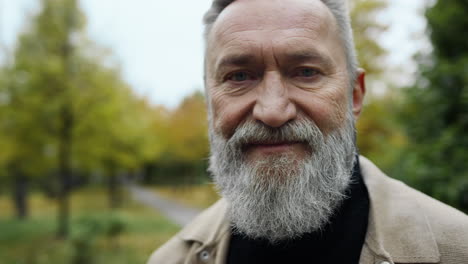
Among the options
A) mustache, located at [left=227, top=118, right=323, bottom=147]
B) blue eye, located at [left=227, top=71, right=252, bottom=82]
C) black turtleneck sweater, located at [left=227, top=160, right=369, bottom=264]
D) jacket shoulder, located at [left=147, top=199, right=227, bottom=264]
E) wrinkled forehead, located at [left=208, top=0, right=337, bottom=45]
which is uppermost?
wrinkled forehead, located at [left=208, top=0, right=337, bottom=45]

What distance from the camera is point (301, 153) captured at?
5.62ft

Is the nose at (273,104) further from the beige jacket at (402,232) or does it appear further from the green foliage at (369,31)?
the green foliage at (369,31)

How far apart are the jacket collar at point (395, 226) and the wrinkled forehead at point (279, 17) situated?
800 millimetres

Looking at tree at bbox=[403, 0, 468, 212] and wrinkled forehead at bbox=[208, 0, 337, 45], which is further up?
wrinkled forehead at bbox=[208, 0, 337, 45]

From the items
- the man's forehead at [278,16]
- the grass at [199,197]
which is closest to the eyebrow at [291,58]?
the man's forehead at [278,16]

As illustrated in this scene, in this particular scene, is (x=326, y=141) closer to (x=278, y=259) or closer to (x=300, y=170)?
(x=300, y=170)

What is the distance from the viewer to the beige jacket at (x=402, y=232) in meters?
1.58

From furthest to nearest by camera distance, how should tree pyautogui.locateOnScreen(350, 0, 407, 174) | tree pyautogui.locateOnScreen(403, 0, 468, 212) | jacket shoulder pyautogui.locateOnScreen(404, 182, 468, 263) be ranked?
1. tree pyautogui.locateOnScreen(350, 0, 407, 174)
2. tree pyautogui.locateOnScreen(403, 0, 468, 212)
3. jacket shoulder pyautogui.locateOnScreen(404, 182, 468, 263)

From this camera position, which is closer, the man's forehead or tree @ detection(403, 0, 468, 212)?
the man's forehead

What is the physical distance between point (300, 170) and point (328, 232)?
328 mm

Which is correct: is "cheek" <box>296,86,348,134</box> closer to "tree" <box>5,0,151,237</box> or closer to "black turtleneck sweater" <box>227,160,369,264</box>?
"black turtleneck sweater" <box>227,160,369,264</box>

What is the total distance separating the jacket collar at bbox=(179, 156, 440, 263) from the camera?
1.59m

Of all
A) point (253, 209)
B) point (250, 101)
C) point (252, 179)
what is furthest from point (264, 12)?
point (253, 209)

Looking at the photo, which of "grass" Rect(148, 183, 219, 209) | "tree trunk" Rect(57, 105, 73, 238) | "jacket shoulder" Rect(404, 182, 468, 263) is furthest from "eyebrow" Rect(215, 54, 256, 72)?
"tree trunk" Rect(57, 105, 73, 238)
